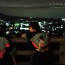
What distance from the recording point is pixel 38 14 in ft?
31.5

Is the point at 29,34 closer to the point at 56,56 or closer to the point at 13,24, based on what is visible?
the point at 56,56

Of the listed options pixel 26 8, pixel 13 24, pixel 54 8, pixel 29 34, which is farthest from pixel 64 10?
pixel 29 34

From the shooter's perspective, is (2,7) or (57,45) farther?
(2,7)

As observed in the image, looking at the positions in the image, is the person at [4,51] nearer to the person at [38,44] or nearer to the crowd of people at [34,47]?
the crowd of people at [34,47]

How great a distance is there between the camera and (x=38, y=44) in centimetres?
573

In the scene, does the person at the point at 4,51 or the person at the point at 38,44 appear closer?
the person at the point at 4,51

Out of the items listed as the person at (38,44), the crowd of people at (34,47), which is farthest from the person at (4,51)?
the person at (38,44)

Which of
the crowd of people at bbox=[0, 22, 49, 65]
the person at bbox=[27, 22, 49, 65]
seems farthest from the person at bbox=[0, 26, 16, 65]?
the person at bbox=[27, 22, 49, 65]

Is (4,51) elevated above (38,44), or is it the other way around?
(38,44)

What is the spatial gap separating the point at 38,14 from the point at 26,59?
2.77m

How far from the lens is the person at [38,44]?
5586 millimetres

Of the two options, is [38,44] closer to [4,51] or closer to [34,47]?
[34,47]

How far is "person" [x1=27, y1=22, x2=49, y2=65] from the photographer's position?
5.59 meters

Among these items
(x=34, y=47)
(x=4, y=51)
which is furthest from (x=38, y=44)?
(x=4, y=51)
